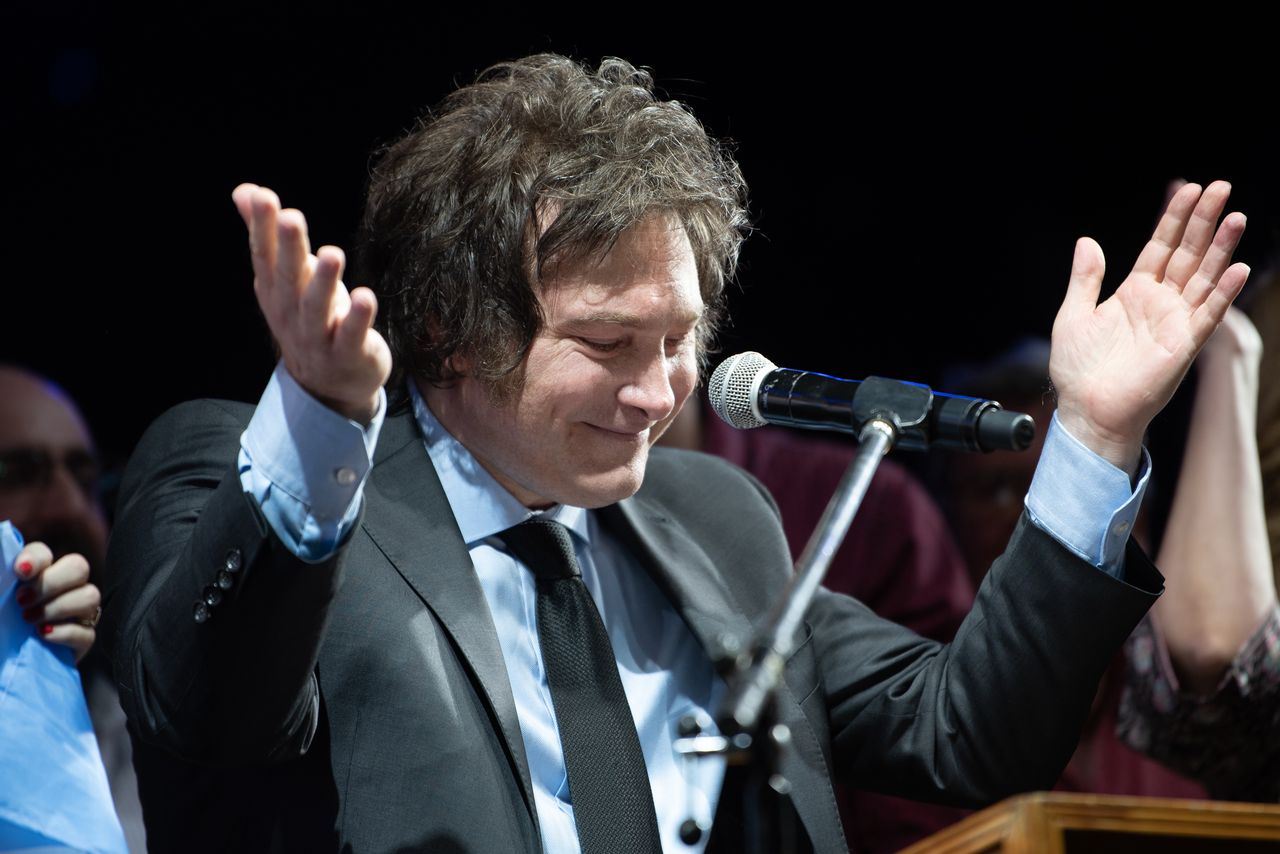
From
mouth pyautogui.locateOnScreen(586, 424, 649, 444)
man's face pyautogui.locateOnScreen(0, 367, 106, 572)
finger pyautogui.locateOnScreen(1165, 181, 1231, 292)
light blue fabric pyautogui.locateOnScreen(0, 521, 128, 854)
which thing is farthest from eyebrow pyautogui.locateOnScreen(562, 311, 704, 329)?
man's face pyautogui.locateOnScreen(0, 367, 106, 572)

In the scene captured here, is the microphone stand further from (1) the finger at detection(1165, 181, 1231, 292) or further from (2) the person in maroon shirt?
(2) the person in maroon shirt

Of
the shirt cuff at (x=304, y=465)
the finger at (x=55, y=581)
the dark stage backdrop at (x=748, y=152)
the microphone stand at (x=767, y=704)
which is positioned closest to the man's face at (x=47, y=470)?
the dark stage backdrop at (x=748, y=152)

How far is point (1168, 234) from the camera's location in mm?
1820

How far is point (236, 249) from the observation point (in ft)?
9.26

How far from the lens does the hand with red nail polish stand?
6.09 feet

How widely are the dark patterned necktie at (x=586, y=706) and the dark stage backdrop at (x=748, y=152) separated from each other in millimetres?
1070

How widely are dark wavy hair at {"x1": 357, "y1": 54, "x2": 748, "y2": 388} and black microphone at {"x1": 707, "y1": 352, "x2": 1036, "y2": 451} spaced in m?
0.35

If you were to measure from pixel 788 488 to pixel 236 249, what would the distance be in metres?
1.35

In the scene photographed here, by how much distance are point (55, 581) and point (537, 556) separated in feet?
2.12

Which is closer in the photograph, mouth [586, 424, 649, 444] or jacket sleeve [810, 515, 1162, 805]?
jacket sleeve [810, 515, 1162, 805]

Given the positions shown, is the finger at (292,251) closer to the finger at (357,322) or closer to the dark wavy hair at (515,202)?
the finger at (357,322)

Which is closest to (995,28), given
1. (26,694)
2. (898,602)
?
(898,602)

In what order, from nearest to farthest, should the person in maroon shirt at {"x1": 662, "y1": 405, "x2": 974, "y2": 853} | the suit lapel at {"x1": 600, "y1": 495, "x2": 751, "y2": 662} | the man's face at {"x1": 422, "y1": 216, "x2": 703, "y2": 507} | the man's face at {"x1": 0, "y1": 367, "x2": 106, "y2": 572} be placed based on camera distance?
the man's face at {"x1": 422, "y1": 216, "x2": 703, "y2": 507}, the suit lapel at {"x1": 600, "y1": 495, "x2": 751, "y2": 662}, the man's face at {"x1": 0, "y1": 367, "x2": 106, "y2": 572}, the person in maroon shirt at {"x1": 662, "y1": 405, "x2": 974, "y2": 853}

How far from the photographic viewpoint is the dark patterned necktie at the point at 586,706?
181 cm
